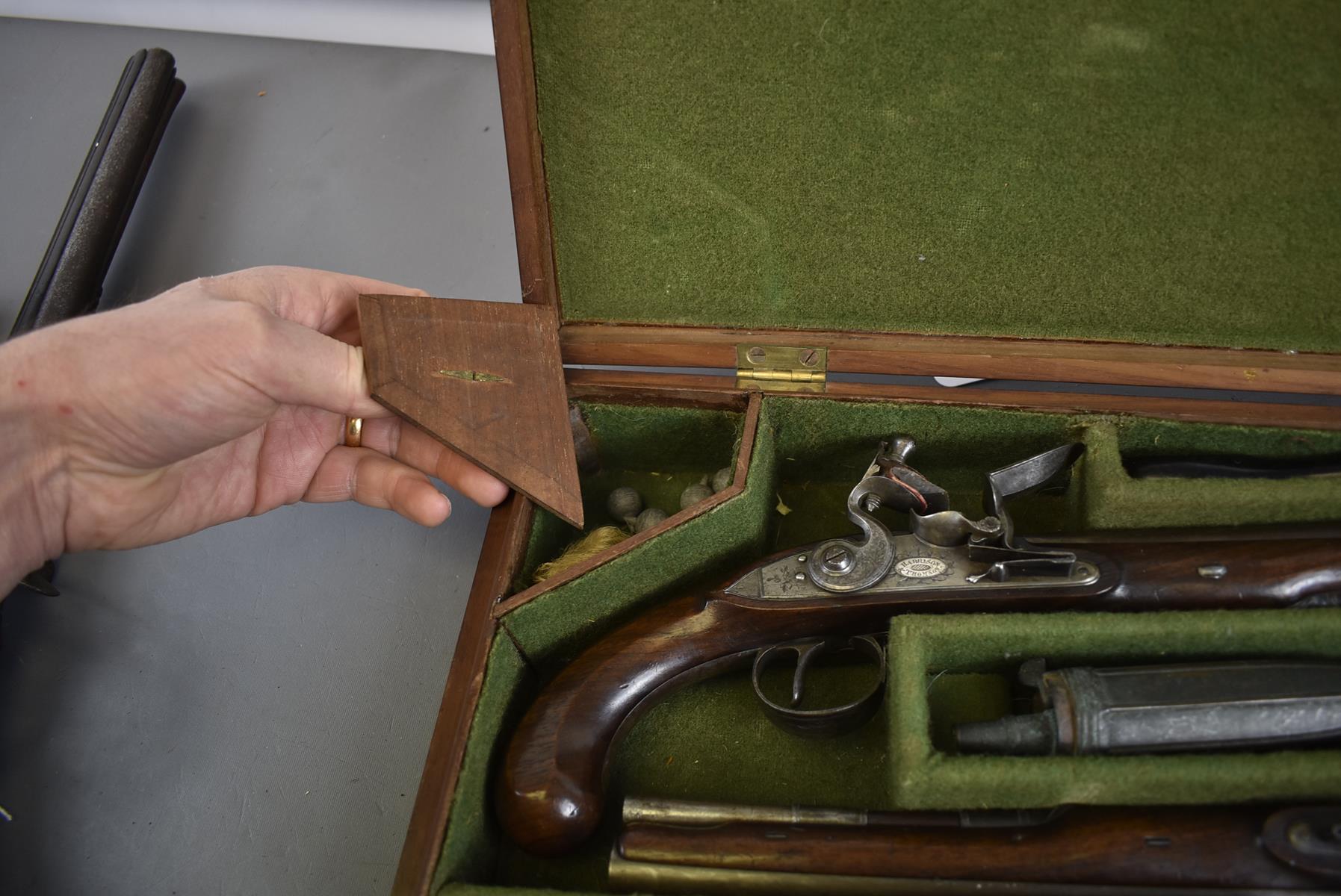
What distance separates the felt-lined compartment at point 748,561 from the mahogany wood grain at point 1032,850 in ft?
0.58

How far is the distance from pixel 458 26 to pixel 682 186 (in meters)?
2.15

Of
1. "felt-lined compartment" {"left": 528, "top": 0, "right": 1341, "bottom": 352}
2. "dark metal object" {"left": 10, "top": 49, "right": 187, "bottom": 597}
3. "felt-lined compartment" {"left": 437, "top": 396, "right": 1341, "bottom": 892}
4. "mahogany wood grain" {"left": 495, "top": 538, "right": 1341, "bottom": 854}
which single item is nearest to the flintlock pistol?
"mahogany wood grain" {"left": 495, "top": 538, "right": 1341, "bottom": 854}

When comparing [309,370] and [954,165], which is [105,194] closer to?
[309,370]

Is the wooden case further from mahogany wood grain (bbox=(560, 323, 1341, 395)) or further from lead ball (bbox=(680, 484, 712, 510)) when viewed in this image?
lead ball (bbox=(680, 484, 712, 510))

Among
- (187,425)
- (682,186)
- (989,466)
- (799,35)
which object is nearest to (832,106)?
(799,35)

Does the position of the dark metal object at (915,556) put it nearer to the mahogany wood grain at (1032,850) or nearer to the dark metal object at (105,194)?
the mahogany wood grain at (1032,850)

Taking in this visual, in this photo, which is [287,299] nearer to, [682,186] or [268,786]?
[682,186]

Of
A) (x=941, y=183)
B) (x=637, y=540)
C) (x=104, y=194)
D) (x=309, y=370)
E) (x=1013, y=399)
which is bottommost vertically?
(x=637, y=540)

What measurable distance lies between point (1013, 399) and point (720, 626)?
3.59 ft

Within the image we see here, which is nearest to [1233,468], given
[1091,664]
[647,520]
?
[1091,664]

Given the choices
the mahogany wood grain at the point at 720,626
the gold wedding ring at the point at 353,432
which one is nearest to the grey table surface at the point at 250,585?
the gold wedding ring at the point at 353,432

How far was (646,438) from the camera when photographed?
9.95 feet

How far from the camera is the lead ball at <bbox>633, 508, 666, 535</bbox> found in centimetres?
280

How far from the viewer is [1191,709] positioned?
83.6 inches
